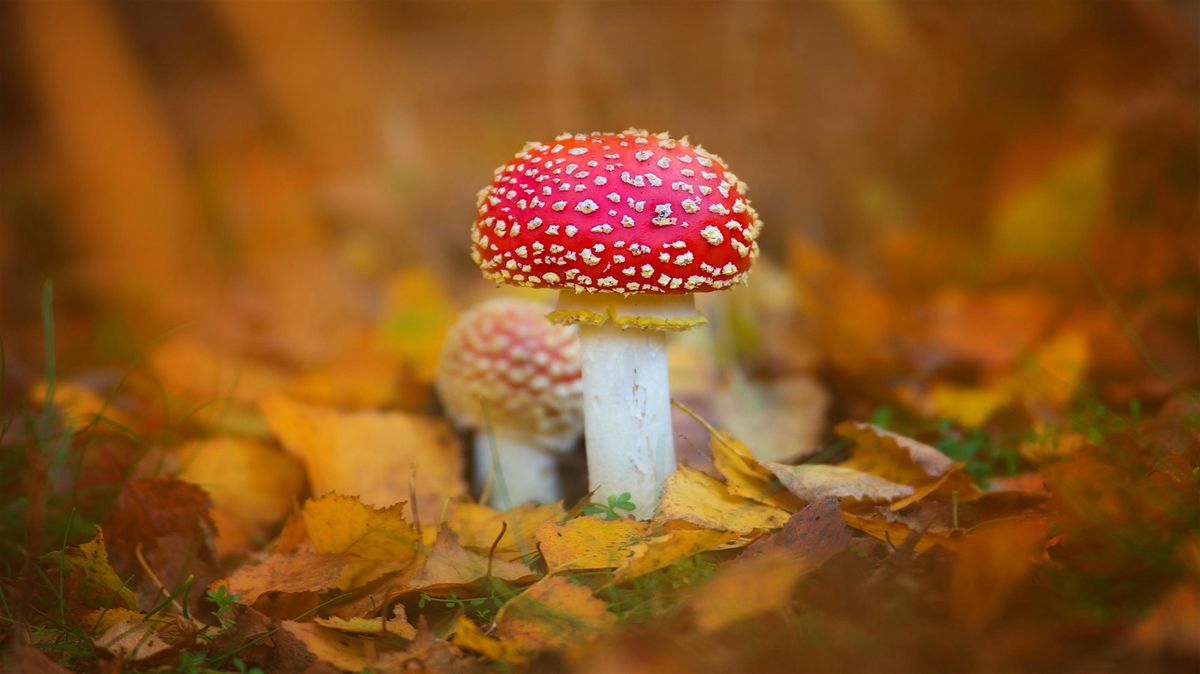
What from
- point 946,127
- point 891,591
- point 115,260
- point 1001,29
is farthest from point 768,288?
point 115,260

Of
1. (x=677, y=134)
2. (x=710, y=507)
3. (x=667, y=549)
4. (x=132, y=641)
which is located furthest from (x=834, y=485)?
(x=677, y=134)

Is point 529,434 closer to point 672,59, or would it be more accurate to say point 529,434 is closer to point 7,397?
point 7,397

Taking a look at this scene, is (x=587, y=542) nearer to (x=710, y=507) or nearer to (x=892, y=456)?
(x=710, y=507)

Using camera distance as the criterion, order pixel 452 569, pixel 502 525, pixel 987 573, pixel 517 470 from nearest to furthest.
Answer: pixel 987 573
pixel 452 569
pixel 502 525
pixel 517 470

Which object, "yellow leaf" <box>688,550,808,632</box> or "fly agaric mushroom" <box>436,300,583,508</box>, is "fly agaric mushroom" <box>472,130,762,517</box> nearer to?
"fly agaric mushroom" <box>436,300,583,508</box>

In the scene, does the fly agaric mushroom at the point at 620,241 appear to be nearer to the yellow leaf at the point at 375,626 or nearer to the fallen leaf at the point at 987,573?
the yellow leaf at the point at 375,626

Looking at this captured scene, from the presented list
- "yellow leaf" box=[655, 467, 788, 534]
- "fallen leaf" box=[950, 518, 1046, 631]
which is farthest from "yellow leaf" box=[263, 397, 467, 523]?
"fallen leaf" box=[950, 518, 1046, 631]

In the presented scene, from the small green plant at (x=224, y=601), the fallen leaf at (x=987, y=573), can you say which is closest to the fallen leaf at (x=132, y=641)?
the small green plant at (x=224, y=601)
